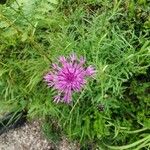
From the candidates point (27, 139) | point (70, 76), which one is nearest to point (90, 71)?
point (70, 76)

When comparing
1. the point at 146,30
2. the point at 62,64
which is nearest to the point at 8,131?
the point at 62,64

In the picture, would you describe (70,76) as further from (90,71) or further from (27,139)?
(27,139)

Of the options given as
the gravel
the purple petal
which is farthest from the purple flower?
the gravel

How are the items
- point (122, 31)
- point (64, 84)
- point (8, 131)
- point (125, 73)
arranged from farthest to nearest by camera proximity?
point (8, 131) → point (122, 31) → point (125, 73) → point (64, 84)

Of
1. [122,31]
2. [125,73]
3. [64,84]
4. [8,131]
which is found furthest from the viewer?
[8,131]

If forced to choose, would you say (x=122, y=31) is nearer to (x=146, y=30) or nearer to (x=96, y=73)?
(x=146, y=30)

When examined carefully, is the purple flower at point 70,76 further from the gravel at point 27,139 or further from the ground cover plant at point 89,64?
the gravel at point 27,139

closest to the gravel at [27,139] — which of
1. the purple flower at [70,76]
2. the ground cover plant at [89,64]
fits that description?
the ground cover plant at [89,64]
